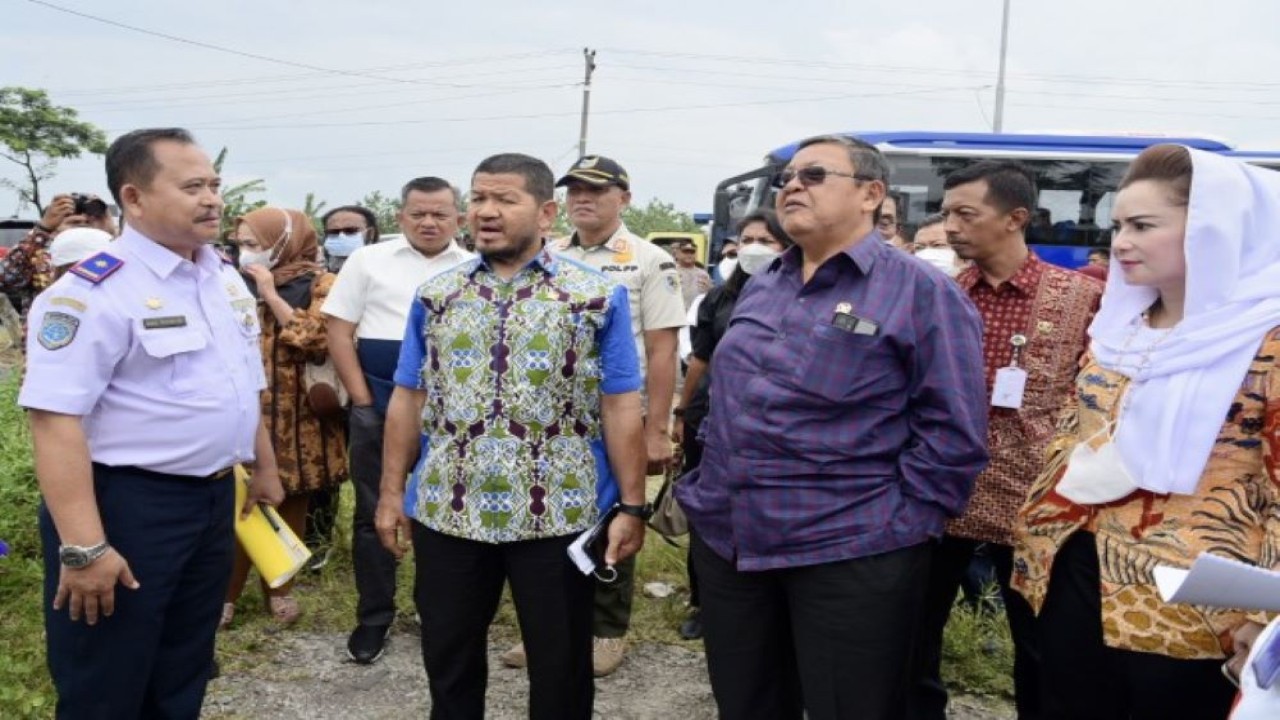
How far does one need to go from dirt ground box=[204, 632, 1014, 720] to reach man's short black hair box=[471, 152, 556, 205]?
5.90 ft

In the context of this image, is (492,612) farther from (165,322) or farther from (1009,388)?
(1009,388)

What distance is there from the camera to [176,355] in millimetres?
2311

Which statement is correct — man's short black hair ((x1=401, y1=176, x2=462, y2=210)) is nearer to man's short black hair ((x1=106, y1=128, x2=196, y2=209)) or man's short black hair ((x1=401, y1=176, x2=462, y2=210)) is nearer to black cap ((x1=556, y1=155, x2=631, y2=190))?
black cap ((x1=556, y1=155, x2=631, y2=190))

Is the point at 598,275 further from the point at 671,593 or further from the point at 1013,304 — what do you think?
the point at 671,593

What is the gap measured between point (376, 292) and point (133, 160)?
1.39m

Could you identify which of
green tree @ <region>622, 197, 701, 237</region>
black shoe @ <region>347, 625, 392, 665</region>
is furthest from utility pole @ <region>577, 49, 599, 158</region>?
black shoe @ <region>347, 625, 392, 665</region>

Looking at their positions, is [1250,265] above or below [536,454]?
above

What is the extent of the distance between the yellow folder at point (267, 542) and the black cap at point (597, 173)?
1491 millimetres

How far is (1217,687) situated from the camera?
1885 mm

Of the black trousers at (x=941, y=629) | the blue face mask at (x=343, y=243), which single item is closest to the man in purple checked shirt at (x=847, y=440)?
the black trousers at (x=941, y=629)

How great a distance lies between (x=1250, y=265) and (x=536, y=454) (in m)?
1.58

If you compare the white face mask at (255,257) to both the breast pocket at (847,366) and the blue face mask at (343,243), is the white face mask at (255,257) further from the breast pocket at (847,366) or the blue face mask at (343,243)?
the breast pocket at (847,366)

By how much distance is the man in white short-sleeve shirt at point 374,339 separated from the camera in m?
3.71

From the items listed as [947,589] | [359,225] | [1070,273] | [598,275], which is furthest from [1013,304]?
[359,225]
